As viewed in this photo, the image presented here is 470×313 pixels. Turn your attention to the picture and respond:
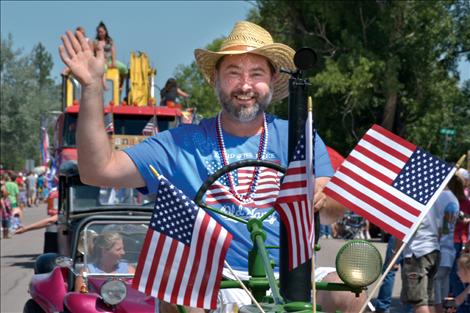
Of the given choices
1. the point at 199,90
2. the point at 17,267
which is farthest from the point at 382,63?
the point at 199,90

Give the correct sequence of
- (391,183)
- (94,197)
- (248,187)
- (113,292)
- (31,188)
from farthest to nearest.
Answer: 1. (31,188)
2. (94,197)
3. (113,292)
4. (248,187)
5. (391,183)

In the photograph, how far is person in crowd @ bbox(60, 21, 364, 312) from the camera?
395 centimetres

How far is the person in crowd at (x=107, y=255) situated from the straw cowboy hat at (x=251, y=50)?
8.16 feet

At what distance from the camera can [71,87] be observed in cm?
1848

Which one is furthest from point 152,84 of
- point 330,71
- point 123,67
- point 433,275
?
point 433,275

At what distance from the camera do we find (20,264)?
661 inches

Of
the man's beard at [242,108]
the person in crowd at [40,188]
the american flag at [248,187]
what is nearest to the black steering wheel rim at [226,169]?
the american flag at [248,187]

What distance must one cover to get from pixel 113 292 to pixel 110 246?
1598mm

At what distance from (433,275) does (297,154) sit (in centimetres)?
605

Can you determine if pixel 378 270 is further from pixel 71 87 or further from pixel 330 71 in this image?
pixel 330 71

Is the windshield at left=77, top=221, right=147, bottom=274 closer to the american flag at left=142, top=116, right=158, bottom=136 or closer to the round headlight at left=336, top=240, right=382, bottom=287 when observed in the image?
the round headlight at left=336, top=240, right=382, bottom=287

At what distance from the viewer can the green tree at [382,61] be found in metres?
27.4

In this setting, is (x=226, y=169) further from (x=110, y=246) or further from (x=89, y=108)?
(x=110, y=246)

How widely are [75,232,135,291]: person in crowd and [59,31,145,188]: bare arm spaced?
9.56 ft
